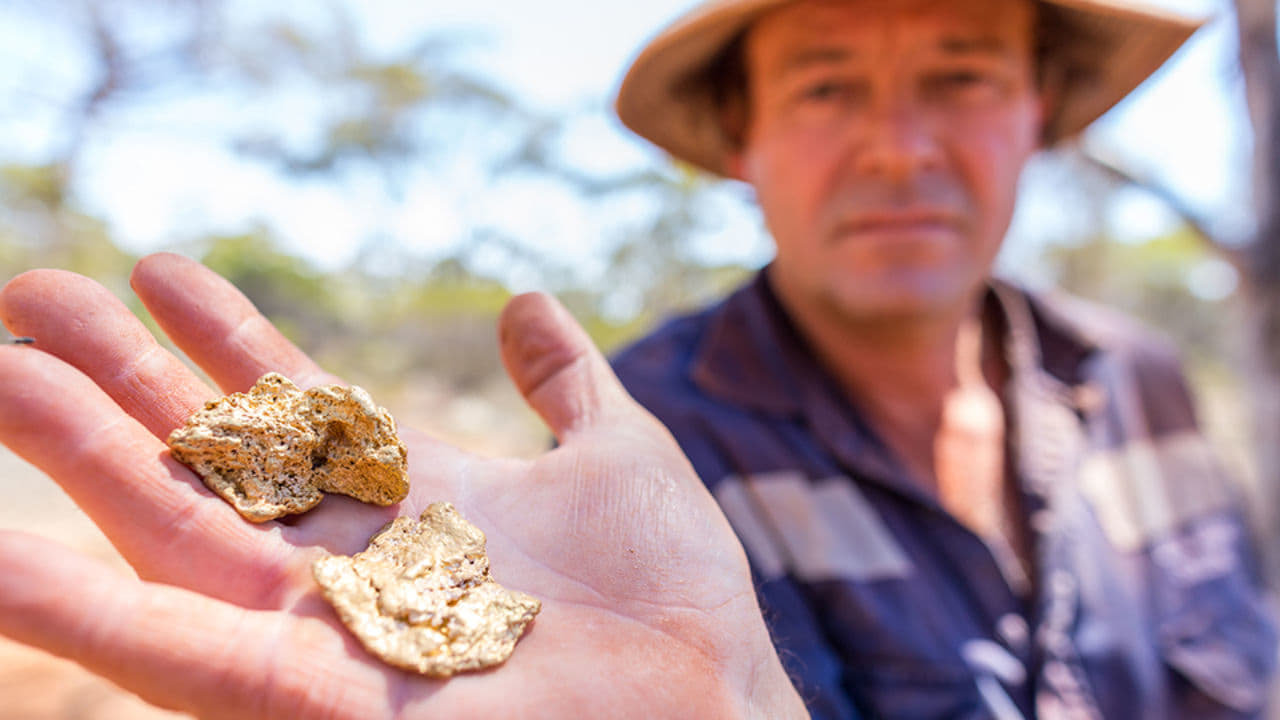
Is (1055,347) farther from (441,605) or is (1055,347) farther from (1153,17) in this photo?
(441,605)

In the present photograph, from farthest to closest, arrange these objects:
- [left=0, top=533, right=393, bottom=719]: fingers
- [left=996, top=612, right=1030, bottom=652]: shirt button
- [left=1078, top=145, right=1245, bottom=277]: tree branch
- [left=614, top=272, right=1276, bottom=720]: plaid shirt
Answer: [left=1078, top=145, right=1245, bottom=277]: tree branch < [left=996, top=612, right=1030, bottom=652]: shirt button < [left=614, top=272, right=1276, bottom=720]: plaid shirt < [left=0, top=533, right=393, bottom=719]: fingers

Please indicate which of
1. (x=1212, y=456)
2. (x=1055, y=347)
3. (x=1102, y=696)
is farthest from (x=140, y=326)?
(x=1212, y=456)

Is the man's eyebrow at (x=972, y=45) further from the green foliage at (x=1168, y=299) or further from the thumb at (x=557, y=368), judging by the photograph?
the green foliage at (x=1168, y=299)

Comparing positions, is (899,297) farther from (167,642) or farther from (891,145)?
(167,642)

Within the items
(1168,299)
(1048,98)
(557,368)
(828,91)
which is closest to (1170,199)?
(1048,98)

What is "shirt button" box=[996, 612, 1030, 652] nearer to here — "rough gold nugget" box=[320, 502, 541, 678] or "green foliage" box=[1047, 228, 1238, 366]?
"rough gold nugget" box=[320, 502, 541, 678]

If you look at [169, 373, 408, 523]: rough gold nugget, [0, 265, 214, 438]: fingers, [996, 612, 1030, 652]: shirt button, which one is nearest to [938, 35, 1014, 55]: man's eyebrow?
[996, 612, 1030, 652]: shirt button

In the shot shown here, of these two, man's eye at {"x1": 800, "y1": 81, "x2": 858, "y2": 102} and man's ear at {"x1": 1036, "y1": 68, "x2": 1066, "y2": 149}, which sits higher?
man's eye at {"x1": 800, "y1": 81, "x2": 858, "y2": 102}
